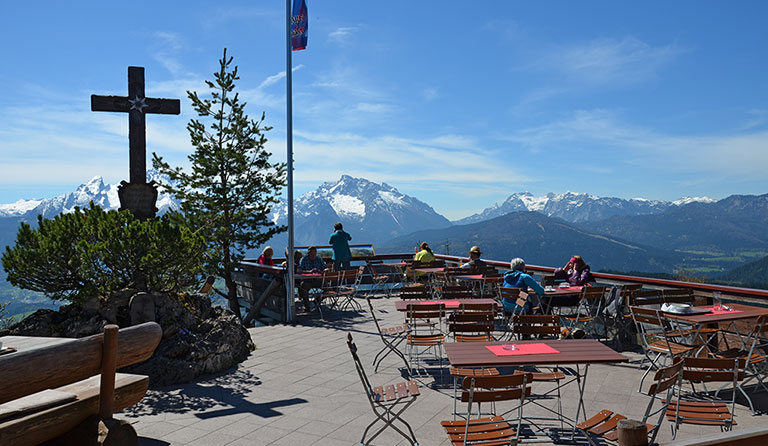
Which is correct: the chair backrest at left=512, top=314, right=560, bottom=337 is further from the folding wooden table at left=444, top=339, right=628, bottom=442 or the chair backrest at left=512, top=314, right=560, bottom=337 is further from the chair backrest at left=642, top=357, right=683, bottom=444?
the chair backrest at left=642, top=357, right=683, bottom=444

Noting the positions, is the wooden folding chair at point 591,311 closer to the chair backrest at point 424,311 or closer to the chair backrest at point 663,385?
the chair backrest at point 424,311

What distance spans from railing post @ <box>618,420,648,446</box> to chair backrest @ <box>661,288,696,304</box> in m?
5.82

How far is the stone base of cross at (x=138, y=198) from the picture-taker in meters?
8.06

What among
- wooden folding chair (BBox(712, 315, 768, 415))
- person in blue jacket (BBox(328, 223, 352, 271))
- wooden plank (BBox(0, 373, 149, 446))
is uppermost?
person in blue jacket (BBox(328, 223, 352, 271))

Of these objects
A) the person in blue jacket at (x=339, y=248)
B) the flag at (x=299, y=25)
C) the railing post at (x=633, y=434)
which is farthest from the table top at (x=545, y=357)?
the person in blue jacket at (x=339, y=248)

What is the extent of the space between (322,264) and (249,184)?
10.4ft

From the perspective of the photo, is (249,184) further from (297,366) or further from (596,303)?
(596,303)

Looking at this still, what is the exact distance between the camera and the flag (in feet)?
32.5

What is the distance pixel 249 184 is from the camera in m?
13.2

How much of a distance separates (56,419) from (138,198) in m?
5.52

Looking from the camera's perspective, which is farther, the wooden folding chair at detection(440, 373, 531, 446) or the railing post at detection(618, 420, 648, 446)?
the wooden folding chair at detection(440, 373, 531, 446)

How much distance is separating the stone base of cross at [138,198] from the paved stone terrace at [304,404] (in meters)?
2.88

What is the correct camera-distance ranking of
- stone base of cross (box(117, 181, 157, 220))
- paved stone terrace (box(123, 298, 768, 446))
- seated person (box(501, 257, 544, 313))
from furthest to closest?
1. stone base of cross (box(117, 181, 157, 220))
2. seated person (box(501, 257, 544, 313))
3. paved stone terrace (box(123, 298, 768, 446))

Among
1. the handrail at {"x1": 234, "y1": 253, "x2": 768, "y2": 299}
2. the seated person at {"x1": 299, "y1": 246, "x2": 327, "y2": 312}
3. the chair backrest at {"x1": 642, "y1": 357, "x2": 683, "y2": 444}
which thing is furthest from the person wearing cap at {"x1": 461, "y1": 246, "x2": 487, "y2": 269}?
the chair backrest at {"x1": 642, "y1": 357, "x2": 683, "y2": 444}
